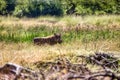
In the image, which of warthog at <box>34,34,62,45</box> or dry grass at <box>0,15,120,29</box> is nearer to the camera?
warthog at <box>34,34,62,45</box>

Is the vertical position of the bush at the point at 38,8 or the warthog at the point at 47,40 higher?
the warthog at the point at 47,40

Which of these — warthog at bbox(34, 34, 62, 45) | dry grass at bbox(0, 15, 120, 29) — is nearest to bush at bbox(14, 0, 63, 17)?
dry grass at bbox(0, 15, 120, 29)

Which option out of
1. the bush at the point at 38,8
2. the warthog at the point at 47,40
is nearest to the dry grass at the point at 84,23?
the warthog at the point at 47,40

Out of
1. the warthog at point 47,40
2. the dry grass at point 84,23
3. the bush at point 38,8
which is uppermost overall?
the warthog at point 47,40

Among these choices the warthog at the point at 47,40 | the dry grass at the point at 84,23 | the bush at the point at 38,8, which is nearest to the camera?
the warthog at the point at 47,40

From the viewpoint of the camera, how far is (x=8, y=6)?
30.9 meters

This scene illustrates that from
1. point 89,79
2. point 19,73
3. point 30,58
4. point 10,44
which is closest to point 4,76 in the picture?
point 19,73

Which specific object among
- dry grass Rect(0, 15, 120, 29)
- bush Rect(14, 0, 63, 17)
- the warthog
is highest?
the warthog

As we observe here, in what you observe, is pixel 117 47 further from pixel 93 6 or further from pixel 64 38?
pixel 93 6

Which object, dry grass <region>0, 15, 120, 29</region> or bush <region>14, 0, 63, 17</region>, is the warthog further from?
bush <region>14, 0, 63, 17</region>

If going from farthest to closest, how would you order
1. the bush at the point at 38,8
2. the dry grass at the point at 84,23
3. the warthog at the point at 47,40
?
the bush at the point at 38,8
the dry grass at the point at 84,23
the warthog at the point at 47,40

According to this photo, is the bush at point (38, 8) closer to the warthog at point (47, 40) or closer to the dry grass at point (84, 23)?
the dry grass at point (84, 23)

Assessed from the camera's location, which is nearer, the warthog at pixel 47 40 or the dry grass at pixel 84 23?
the warthog at pixel 47 40

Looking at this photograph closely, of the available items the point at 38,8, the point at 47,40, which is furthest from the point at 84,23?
the point at 38,8
